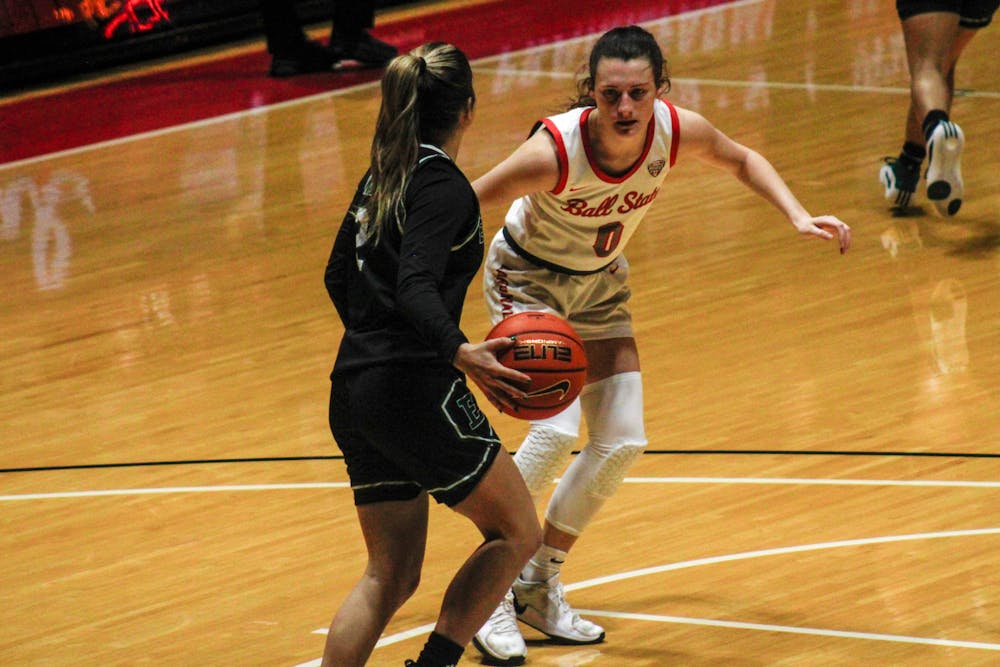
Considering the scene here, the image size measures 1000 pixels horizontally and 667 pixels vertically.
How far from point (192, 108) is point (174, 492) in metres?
6.73

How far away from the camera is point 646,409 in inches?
232

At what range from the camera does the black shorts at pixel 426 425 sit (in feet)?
11.3

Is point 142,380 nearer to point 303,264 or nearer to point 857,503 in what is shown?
point 303,264

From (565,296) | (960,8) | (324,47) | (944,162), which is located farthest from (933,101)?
(324,47)

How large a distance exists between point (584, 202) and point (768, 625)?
113cm

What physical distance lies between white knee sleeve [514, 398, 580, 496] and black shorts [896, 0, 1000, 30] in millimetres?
4293

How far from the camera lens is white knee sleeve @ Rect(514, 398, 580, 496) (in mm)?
4207

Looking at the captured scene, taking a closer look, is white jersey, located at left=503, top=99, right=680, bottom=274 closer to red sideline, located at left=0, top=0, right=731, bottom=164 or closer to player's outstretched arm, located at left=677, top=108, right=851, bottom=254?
player's outstretched arm, located at left=677, top=108, right=851, bottom=254

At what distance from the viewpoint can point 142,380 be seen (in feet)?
21.8

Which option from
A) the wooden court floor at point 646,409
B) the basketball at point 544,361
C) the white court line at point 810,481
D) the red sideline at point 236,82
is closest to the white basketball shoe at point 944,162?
the wooden court floor at point 646,409

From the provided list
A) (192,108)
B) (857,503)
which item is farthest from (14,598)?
(192,108)

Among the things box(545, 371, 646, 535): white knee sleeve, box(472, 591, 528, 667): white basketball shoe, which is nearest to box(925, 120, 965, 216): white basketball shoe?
box(545, 371, 646, 535): white knee sleeve

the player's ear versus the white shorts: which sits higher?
the player's ear

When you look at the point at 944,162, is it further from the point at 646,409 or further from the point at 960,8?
the point at 646,409
